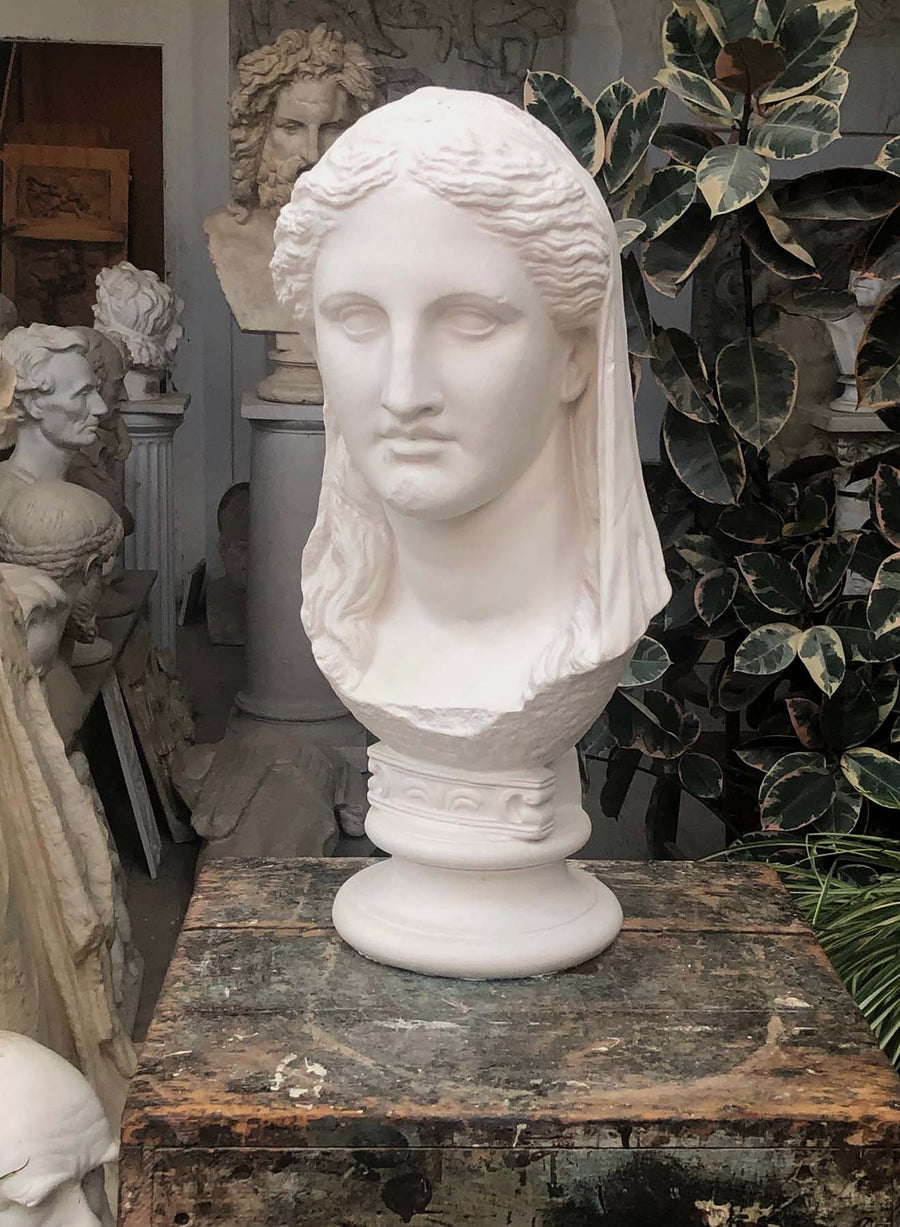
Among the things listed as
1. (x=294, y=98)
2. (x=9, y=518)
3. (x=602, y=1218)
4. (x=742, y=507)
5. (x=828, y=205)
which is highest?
(x=294, y=98)

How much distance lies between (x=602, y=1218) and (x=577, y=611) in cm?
68

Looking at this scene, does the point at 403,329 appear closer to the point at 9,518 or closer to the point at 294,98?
the point at 9,518

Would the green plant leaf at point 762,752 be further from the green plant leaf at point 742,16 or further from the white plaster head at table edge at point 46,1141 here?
the white plaster head at table edge at point 46,1141

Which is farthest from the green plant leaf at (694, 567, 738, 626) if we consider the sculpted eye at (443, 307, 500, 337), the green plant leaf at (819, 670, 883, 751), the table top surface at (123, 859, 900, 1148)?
the sculpted eye at (443, 307, 500, 337)

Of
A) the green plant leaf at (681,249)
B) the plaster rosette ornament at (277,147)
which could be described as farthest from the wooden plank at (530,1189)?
the plaster rosette ornament at (277,147)

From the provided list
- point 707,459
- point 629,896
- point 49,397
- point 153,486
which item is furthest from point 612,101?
point 153,486

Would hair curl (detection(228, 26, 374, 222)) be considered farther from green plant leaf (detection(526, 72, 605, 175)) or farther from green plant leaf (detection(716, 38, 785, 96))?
green plant leaf (detection(716, 38, 785, 96))

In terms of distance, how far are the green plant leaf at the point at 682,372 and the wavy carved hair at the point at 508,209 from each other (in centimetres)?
85

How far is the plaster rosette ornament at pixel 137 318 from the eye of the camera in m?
4.96

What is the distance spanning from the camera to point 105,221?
5.85 m

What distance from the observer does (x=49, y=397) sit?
3.66 meters

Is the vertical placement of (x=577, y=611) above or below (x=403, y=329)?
below

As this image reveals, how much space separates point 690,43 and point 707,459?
716mm

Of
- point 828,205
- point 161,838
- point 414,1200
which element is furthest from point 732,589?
point 161,838
